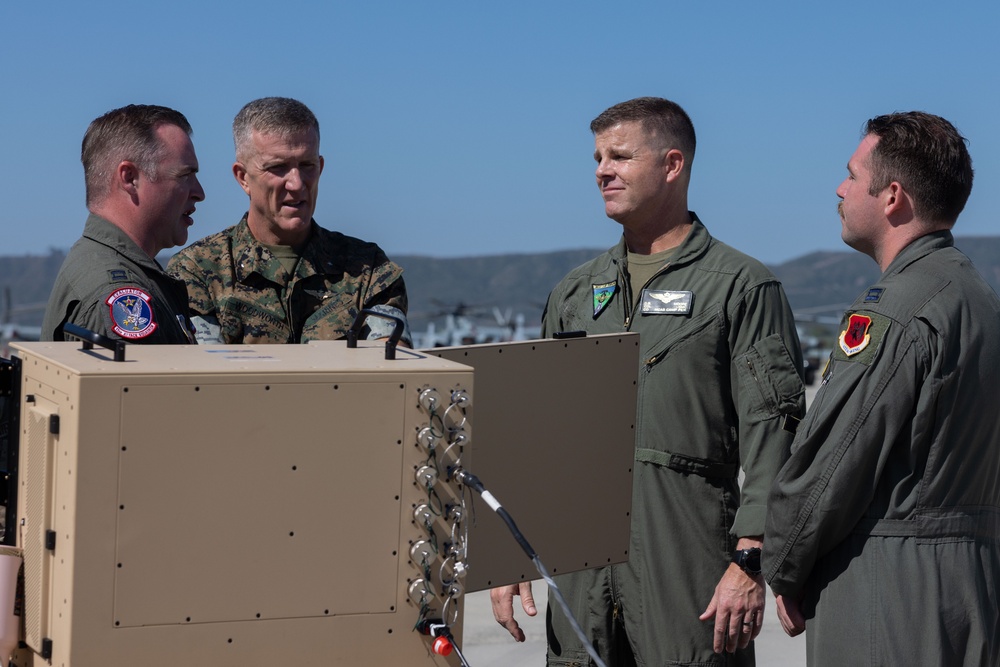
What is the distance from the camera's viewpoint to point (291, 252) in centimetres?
405

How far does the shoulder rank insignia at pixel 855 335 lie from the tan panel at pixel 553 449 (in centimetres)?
55

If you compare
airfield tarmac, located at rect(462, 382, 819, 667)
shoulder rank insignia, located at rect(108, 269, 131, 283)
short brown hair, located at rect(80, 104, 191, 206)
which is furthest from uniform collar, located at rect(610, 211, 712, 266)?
airfield tarmac, located at rect(462, 382, 819, 667)

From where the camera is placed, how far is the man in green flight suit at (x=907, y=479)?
3088 millimetres

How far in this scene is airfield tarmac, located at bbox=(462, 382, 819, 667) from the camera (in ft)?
21.4

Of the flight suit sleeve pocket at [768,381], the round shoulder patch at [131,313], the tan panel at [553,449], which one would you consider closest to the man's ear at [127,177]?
the round shoulder patch at [131,313]

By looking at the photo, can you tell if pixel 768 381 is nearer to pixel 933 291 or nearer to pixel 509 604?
pixel 933 291

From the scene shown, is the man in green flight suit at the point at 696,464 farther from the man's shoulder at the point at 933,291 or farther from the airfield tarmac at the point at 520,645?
the airfield tarmac at the point at 520,645

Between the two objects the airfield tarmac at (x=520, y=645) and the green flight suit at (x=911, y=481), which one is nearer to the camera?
the green flight suit at (x=911, y=481)

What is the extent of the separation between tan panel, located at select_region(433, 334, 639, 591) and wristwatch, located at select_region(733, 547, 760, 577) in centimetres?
52

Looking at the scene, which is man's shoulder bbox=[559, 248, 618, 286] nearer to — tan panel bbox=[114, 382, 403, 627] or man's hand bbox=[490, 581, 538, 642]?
man's hand bbox=[490, 581, 538, 642]

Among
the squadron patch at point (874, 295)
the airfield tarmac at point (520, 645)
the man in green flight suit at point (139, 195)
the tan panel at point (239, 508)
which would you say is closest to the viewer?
the tan panel at point (239, 508)

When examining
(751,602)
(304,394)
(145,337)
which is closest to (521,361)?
(304,394)

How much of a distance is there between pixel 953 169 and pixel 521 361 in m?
1.31

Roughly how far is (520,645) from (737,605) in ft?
10.9
